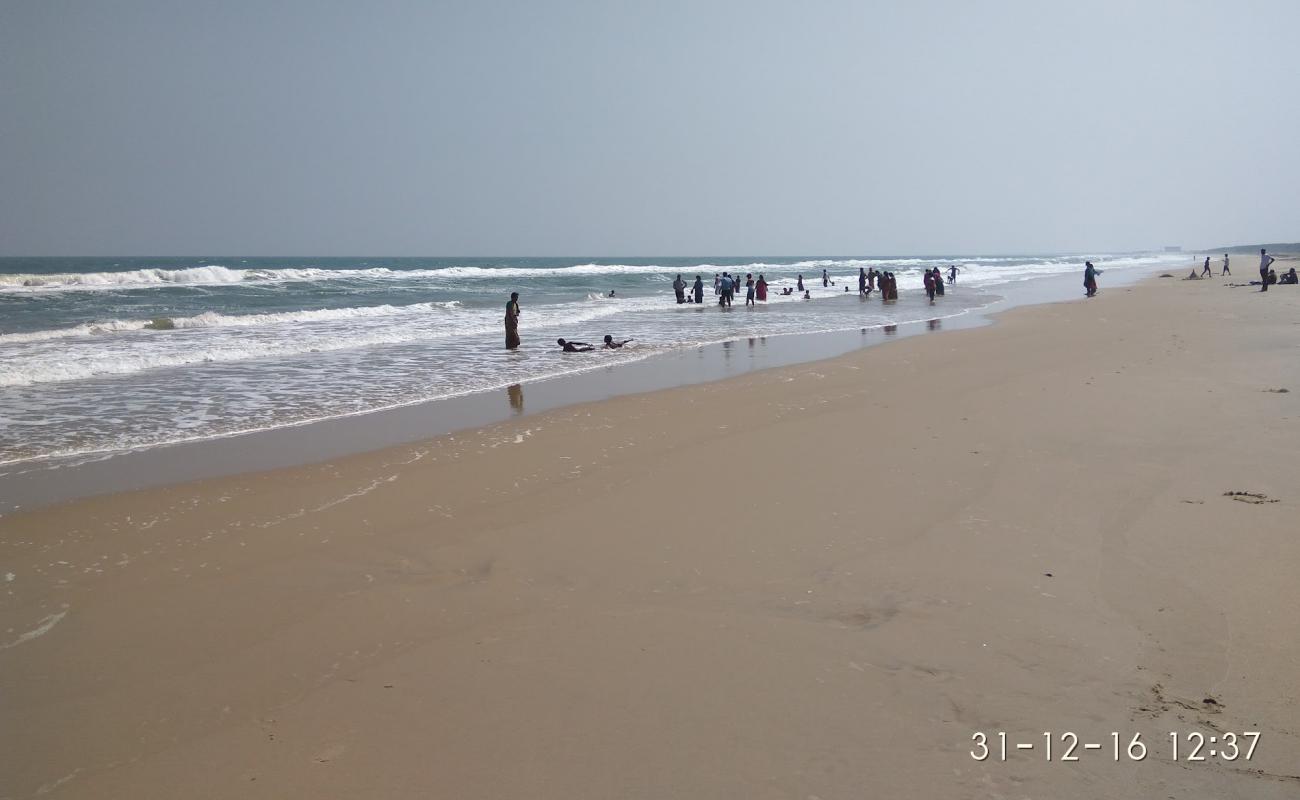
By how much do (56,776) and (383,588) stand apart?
188cm

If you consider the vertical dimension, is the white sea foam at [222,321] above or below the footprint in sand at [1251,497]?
above

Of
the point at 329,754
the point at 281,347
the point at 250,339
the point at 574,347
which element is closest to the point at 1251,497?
the point at 329,754

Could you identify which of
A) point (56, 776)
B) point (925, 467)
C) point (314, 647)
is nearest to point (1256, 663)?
point (925, 467)

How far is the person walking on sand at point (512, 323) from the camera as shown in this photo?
1887 cm

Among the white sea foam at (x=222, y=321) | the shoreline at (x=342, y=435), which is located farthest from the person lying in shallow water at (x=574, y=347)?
the white sea foam at (x=222, y=321)

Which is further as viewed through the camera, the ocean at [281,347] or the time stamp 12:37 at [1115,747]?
the ocean at [281,347]

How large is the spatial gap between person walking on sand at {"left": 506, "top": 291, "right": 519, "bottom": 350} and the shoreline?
3.74 metres

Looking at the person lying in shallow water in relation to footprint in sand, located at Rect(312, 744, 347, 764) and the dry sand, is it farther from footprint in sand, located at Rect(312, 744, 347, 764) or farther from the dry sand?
footprint in sand, located at Rect(312, 744, 347, 764)

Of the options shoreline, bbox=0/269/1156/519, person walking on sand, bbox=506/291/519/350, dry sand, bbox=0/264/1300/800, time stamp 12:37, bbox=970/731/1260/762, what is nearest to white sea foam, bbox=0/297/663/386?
person walking on sand, bbox=506/291/519/350

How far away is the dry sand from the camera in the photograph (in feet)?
9.89

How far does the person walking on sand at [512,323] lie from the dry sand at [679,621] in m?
11.0

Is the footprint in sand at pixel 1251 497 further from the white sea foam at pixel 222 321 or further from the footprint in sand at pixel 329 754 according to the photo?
the white sea foam at pixel 222 321

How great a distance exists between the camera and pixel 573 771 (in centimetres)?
295

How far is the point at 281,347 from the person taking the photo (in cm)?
2025
